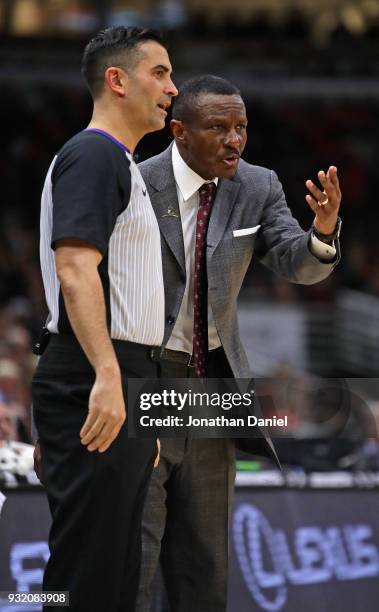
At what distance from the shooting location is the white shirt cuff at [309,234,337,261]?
394 cm

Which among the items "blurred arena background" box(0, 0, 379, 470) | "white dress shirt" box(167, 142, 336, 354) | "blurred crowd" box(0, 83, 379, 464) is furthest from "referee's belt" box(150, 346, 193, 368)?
"blurred crowd" box(0, 83, 379, 464)

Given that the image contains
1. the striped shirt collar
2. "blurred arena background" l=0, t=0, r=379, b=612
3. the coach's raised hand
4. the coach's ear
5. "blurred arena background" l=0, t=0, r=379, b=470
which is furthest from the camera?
"blurred arena background" l=0, t=0, r=379, b=470

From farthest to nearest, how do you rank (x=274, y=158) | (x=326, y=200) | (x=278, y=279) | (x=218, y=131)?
(x=274, y=158) < (x=278, y=279) < (x=218, y=131) < (x=326, y=200)

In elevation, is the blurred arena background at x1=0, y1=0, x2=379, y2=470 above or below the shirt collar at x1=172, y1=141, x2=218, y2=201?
above

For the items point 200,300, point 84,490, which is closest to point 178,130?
point 200,300

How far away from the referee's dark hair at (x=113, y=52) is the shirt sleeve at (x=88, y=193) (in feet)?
0.90

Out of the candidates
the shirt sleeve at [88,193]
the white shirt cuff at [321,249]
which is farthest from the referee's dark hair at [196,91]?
the shirt sleeve at [88,193]

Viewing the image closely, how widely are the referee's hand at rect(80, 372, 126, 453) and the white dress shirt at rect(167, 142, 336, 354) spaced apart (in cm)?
A: 96

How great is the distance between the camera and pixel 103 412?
3213mm

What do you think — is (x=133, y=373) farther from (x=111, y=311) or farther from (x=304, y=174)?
(x=304, y=174)

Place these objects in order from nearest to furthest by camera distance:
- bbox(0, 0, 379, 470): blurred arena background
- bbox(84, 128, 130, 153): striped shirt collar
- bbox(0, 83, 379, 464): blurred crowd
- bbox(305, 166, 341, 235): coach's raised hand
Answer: bbox(84, 128, 130, 153): striped shirt collar < bbox(305, 166, 341, 235): coach's raised hand < bbox(0, 0, 379, 470): blurred arena background < bbox(0, 83, 379, 464): blurred crowd

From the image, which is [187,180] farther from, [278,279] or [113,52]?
[278,279]

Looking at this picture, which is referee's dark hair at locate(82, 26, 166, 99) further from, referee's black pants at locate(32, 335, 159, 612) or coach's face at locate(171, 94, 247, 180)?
referee's black pants at locate(32, 335, 159, 612)

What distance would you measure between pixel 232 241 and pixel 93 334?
1104 millimetres
